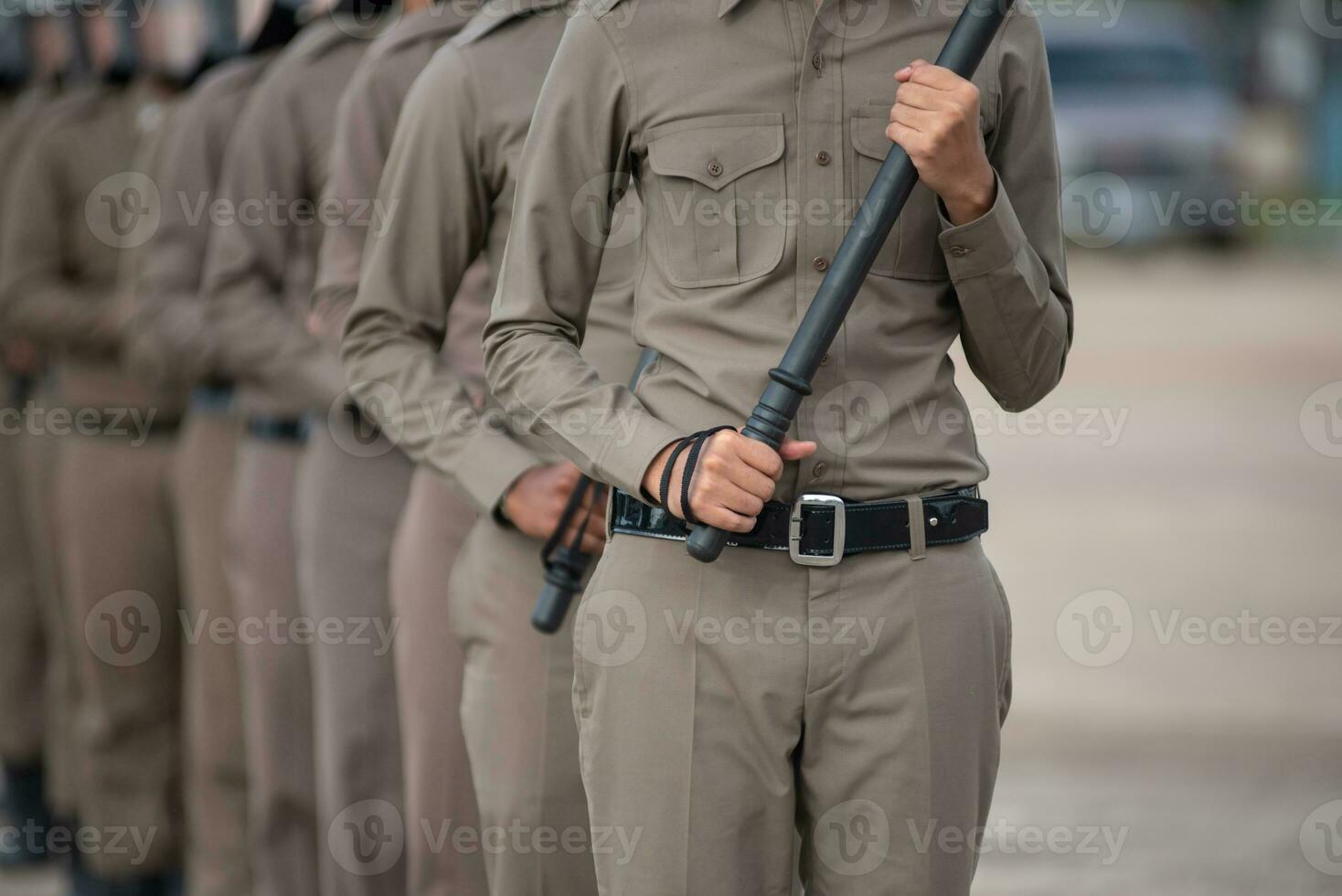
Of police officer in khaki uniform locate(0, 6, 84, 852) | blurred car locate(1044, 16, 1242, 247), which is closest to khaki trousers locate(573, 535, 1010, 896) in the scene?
police officer in khaki uniform locate(0, 6, 84, 852)

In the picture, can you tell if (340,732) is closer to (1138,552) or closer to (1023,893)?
(1023,893)

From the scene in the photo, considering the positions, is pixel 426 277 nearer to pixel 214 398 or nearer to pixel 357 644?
pixel 357 644

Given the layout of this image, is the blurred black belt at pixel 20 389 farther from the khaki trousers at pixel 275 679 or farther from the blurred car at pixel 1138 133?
the blurred car at pixel 1138 133

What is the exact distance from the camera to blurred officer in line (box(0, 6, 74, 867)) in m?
6.22

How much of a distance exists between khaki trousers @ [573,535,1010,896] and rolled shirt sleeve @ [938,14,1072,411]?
0.28 meters

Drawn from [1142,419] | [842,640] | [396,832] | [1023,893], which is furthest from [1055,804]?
[1142,419]

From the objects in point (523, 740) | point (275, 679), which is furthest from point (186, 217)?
point (523, 740)

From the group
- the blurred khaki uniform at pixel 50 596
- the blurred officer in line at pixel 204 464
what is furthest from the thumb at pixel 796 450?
the blurred khaki uniform at pixel 50 596

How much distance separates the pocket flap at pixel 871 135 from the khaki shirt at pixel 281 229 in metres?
2.01

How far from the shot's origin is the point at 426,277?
3471 millimetres

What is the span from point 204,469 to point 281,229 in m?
0.82

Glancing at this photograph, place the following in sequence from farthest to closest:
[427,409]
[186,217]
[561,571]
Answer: [186,217] < [427,409] < [561,571]

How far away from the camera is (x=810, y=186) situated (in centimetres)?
252

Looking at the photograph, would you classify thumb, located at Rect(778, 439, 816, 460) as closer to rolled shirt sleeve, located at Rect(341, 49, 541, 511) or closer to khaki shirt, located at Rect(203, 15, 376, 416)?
rolled shirt sleeve, located at Rect(341, 49, 541, 511)
